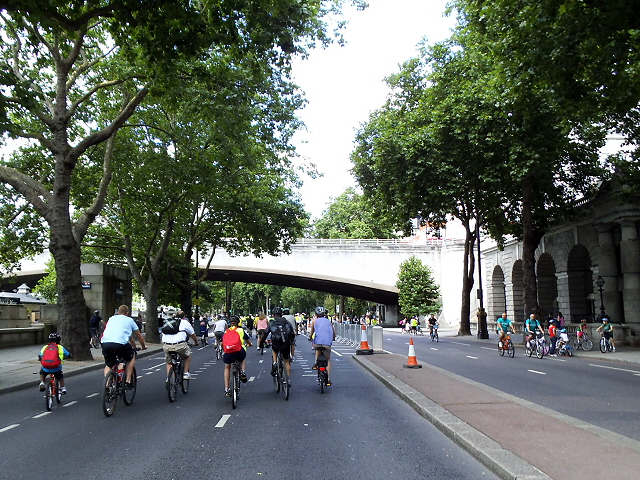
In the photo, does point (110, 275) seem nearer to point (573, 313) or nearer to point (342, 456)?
point (573, 313)

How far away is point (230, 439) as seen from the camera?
7301 millimetres

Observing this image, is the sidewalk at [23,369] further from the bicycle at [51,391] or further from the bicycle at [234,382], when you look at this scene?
the bicycle at [234,382]

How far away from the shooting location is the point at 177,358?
1108cm

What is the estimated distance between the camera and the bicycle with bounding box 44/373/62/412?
390 inches

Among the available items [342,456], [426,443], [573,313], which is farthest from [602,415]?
[573,313]

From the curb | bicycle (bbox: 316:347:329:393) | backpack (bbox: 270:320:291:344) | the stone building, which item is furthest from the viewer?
the stone building

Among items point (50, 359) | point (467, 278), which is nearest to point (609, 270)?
point (467, 278)

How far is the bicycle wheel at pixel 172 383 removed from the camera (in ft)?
34.5

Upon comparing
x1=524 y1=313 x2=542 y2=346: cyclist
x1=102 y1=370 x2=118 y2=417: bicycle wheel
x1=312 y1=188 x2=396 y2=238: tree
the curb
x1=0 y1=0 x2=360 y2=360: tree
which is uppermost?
x1=312 y1=188 x2=396 y2=238: tree

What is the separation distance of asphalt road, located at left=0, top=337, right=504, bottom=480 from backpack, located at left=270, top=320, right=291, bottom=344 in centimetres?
110

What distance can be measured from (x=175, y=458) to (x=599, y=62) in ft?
43.8

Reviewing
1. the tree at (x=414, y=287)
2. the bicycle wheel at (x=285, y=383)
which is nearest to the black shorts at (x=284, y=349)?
the bicycle wheel at (x=285, y=383)

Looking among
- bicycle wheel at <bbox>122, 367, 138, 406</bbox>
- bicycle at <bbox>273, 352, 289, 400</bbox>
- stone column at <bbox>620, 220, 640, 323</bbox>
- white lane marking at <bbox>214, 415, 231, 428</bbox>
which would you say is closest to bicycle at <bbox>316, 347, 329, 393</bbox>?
bicycle at <bbox>273, 352, 289, 400</bbox>

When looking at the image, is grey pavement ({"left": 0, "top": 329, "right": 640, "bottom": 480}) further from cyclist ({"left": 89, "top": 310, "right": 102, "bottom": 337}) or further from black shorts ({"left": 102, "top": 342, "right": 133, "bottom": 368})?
cyclist ({"left": 89, "top": 310, "right": 102, "bottom": 337})
